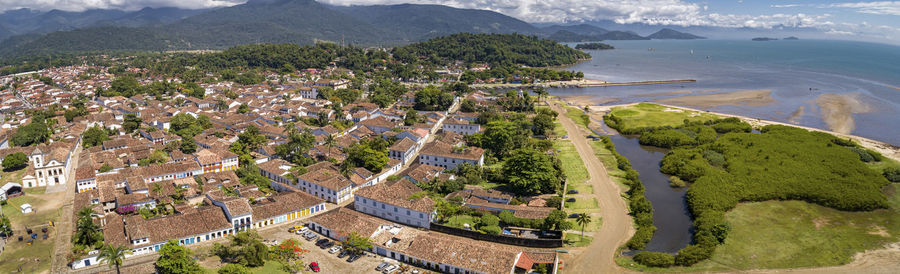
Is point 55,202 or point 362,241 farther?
point 55,202

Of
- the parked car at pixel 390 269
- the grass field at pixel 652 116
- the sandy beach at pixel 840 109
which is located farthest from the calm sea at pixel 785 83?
the parked car at pixel 390 269

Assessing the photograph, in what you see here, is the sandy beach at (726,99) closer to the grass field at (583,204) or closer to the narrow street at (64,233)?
the grass field at (583,204)

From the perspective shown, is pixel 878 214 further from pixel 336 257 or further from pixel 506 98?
pixel 506 98

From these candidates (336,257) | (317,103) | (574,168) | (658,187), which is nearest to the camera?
(336,257)

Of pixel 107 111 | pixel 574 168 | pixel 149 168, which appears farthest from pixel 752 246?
pixel 107 111

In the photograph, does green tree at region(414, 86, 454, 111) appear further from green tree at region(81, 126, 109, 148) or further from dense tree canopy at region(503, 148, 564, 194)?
green tree at region(81, 126, 109, 148)

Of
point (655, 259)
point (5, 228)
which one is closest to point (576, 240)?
point (655, 259)

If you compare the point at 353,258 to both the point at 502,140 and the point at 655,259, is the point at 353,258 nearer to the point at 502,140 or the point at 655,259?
the point at 655,259
